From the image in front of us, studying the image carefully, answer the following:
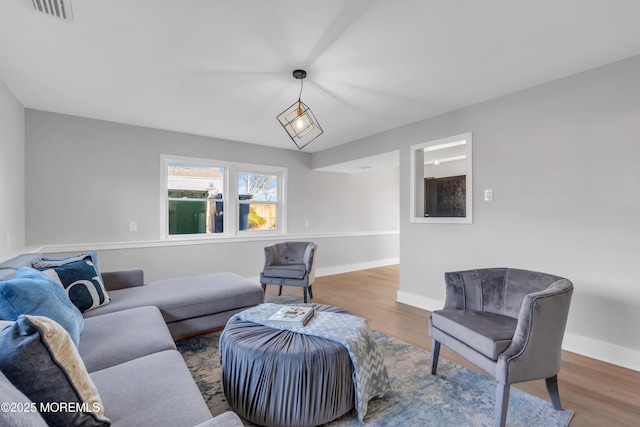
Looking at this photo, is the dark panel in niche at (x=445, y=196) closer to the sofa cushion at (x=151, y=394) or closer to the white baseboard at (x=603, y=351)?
the white baseboard at (x=603, y=351)

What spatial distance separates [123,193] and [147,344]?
2.93m

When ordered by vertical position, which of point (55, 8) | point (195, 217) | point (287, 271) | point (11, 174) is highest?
point (55, 8)

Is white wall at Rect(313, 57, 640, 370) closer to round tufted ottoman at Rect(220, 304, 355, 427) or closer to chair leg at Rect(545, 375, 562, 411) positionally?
chair leg at Rect(545, 375, 562, 411)

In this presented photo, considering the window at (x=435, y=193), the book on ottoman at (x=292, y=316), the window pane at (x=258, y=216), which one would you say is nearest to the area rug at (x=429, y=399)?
the book on ottoman at (x=292, y=316)

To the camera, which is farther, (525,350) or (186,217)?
(186,217)

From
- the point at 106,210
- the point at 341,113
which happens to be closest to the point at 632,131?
the point at 341,113

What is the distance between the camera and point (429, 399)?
1.88m

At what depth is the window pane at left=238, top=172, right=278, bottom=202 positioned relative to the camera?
4.98 meters

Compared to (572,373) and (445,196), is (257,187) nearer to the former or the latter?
(445,196)

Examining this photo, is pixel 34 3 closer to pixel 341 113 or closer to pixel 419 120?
pixel 341 113

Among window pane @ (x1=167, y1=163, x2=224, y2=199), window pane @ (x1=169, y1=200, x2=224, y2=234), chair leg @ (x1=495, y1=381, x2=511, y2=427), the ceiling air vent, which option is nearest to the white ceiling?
the ceiling air vent

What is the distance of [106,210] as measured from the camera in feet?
12.3

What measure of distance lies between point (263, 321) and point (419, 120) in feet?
10.2

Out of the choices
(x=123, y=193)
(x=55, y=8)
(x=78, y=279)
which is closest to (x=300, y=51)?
(x=55, y=8)
